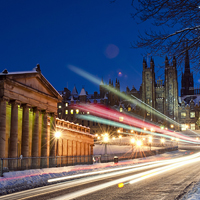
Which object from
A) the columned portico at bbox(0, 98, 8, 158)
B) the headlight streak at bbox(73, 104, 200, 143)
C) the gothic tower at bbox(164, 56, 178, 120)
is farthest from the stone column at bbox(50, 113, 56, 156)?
the gothic tower at bbox(164, 56, 178, 120)

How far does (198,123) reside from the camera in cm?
11169

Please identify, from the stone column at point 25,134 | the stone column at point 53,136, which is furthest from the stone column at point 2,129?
the stone column at point 53,136

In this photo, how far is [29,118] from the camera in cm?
3334

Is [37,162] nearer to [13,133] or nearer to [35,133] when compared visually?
[13,133]

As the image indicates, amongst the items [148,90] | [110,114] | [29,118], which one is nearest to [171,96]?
[148,90]

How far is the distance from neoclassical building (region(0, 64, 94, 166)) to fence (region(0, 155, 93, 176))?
1.91 meters

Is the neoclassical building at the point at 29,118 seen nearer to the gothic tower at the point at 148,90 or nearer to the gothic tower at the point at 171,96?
the gothic tower at the point at 148,90

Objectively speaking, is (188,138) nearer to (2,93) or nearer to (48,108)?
(48,108)

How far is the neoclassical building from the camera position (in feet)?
85.5

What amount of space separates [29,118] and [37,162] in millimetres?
7875

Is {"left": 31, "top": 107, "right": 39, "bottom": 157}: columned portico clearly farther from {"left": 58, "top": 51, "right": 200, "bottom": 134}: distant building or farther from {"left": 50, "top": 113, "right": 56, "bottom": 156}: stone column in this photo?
{"left": 58, "top": 51, "right": 200, "bottom": 134}: distant building

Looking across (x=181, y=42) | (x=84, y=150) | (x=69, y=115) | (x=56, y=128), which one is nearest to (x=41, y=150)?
(x=56, y=128)

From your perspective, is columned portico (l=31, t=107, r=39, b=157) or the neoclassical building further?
columned portico (l=31, t=107, r=39, b=157)

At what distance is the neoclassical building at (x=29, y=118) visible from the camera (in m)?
26.1
